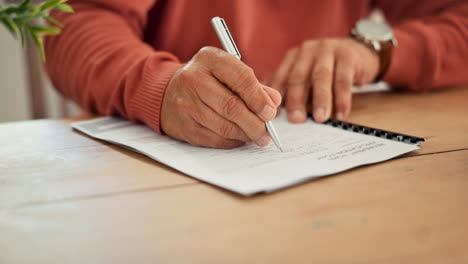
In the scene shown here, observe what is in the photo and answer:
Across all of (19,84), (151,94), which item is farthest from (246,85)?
(19,84)

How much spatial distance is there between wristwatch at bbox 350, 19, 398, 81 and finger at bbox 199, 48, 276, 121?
436mm

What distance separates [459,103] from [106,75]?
25.3 inches

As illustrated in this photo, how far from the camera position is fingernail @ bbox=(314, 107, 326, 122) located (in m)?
0.62

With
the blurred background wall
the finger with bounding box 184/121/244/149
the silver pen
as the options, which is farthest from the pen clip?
the blurred background wall

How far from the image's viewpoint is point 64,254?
0.27 metres

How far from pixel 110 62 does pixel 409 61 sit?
0.62 m

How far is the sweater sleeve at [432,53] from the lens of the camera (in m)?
0.87

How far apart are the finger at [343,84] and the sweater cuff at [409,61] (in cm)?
20

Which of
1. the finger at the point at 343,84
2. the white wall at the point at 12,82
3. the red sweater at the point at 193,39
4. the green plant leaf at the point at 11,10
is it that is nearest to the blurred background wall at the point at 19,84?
the white wall at the point at 12,82

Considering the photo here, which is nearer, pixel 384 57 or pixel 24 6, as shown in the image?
pixel 24 6

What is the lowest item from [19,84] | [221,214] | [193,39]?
[19,84]

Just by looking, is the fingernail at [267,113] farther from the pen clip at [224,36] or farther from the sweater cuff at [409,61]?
the sweater cuff at [409,61]

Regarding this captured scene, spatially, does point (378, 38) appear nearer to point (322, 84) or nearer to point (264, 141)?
point (322, 84)

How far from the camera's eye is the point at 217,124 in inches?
19.1
